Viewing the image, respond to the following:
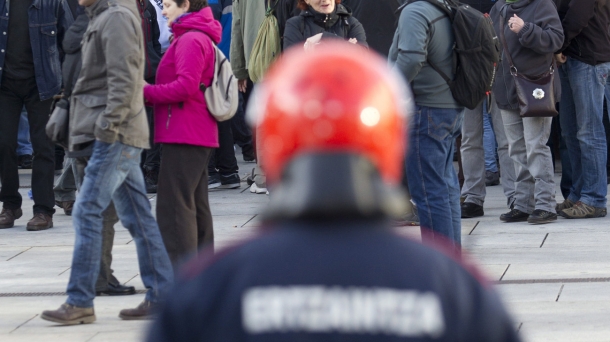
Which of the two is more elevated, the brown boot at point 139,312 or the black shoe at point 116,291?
the brown boot at point 139,312

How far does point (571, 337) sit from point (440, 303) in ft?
12.5

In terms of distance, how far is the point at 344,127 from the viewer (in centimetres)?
142

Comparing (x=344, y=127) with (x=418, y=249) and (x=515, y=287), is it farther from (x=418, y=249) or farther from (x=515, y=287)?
(x=515, y=287)

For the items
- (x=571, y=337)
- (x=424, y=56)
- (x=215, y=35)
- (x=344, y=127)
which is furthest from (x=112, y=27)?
(x=344, y=127)

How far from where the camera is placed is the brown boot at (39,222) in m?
8.36

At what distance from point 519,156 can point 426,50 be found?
2.61 meters

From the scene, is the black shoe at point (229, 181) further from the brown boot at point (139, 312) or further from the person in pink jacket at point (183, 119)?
the brown boot at point (139, 312)

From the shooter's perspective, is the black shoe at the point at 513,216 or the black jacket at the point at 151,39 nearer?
the black shoe at the point at 513,216

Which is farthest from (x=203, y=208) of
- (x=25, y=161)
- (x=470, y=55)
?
(x=25, y=161)

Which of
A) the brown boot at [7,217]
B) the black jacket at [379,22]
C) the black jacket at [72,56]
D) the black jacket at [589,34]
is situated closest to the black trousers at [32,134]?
the brown boot at [7,217]

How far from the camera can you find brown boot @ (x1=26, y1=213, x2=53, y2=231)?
→ 8.36 m

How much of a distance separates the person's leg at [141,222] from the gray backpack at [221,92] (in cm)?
54

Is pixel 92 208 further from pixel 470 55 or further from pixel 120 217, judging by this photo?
pixel 470 55

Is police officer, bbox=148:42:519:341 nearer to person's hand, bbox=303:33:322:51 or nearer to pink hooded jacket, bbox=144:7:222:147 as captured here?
pink hooded jacket, bbox=144:7:222:147
